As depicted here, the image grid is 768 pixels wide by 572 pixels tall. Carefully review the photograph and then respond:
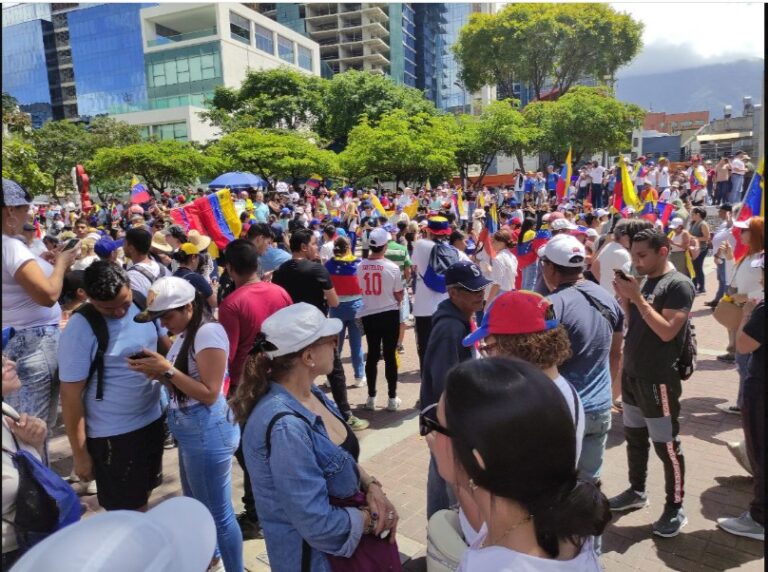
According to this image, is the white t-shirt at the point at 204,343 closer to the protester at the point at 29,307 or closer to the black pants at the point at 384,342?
the protester at the point at 29,307

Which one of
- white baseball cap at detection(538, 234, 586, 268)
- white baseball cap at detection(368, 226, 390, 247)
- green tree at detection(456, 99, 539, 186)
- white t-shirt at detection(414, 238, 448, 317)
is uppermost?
green tree at detection(456, 99, 539, 186)

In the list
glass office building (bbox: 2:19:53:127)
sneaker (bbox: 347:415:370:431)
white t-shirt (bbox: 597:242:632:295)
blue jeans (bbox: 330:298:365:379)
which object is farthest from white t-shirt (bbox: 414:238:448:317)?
glass office building (bbox: 2:19:53:127)

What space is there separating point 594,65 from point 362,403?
50.3 meters

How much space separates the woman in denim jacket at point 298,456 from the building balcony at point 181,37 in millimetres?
64931

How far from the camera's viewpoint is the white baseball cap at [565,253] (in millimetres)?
3477

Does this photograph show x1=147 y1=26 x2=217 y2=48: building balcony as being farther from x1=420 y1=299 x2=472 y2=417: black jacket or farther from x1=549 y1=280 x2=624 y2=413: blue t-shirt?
x1=549 y1=280 x2=624 y2=413: blue t-shirt

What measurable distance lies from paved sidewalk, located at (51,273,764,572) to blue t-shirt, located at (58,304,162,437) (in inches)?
54.3

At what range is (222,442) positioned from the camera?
9.79ft

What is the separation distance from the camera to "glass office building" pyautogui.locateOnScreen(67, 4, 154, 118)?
6825cm

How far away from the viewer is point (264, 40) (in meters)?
63.9

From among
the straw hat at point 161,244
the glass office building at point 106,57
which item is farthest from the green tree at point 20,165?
the glass office building at point 106,57

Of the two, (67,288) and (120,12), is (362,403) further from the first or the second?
(120,12)

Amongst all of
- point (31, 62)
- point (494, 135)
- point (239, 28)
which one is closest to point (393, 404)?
point (494, 135)

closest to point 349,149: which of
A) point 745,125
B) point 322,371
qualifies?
point 322,371
